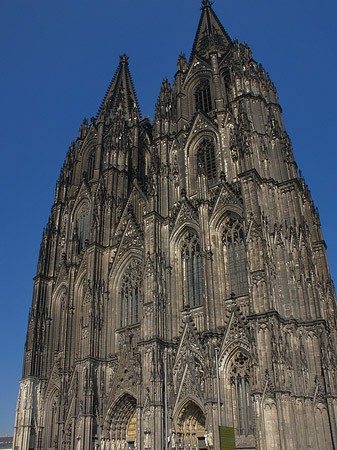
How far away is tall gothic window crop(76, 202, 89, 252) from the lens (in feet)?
137

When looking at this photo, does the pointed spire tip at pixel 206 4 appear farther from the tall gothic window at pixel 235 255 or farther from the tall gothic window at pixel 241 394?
the tall gothic window at pixel 241 394

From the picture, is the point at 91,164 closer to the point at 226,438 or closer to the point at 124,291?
the point at 124,291

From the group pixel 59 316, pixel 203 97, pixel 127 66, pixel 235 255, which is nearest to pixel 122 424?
pixel 59 316

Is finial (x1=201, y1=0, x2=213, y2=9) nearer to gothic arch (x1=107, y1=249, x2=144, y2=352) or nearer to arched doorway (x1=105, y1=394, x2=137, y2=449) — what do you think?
gothic arch (x1=107, y1=249, x2=144, y2=352)

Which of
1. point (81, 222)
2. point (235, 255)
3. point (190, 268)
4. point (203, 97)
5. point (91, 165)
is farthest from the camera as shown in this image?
point (91, 165)

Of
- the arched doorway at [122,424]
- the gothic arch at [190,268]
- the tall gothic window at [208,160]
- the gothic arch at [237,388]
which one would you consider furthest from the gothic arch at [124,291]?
the gothic arch at [237,388]

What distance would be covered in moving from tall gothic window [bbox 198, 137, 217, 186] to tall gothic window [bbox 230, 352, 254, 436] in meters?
13.8

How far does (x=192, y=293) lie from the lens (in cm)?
3106

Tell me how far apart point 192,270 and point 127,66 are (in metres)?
36.1

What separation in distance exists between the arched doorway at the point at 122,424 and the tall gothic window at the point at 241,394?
26.8 ft

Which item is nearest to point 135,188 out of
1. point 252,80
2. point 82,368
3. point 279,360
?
point 252,80

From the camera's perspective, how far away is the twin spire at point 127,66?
144 feet

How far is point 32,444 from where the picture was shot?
34.8 m

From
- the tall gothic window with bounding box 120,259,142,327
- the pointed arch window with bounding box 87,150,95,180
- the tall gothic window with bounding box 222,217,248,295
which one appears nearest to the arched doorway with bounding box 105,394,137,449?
the tall gothic window with bounding box 120,259,142,327
